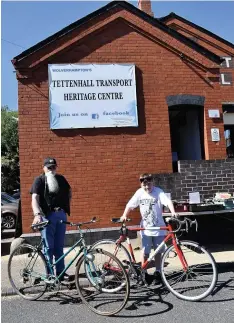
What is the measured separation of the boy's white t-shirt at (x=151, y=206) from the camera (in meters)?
5.27

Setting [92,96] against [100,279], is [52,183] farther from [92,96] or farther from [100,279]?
[92,96]

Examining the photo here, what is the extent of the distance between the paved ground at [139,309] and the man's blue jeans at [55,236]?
50 cm

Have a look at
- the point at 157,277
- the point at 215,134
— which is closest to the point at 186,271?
the point at 157,277

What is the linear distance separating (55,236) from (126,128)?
3809 mm

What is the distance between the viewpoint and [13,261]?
5.09 metres

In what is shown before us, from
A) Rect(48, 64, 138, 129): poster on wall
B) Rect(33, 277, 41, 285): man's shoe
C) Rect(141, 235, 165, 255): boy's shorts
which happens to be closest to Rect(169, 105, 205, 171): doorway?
Rect(48, 64, 138, 129): poster on wall

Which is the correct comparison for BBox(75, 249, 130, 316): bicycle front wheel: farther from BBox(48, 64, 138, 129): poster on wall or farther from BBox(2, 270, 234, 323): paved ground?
BBox(48, 64, 138, 129): poster on wall

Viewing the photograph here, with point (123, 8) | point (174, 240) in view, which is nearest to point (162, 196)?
point (174, 240)

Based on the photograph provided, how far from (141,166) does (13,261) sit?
4.18 metres

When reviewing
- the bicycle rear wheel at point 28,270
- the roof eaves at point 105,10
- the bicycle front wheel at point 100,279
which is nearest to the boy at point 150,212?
the bicycle front wheel at point 100,279

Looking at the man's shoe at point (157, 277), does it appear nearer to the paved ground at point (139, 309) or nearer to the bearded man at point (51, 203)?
the paved ground at point (139, 309)

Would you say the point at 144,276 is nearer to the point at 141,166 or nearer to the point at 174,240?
the point at 174,240

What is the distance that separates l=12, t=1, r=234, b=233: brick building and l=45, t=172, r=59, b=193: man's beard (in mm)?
2856

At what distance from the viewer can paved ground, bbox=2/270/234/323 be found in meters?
4.15
